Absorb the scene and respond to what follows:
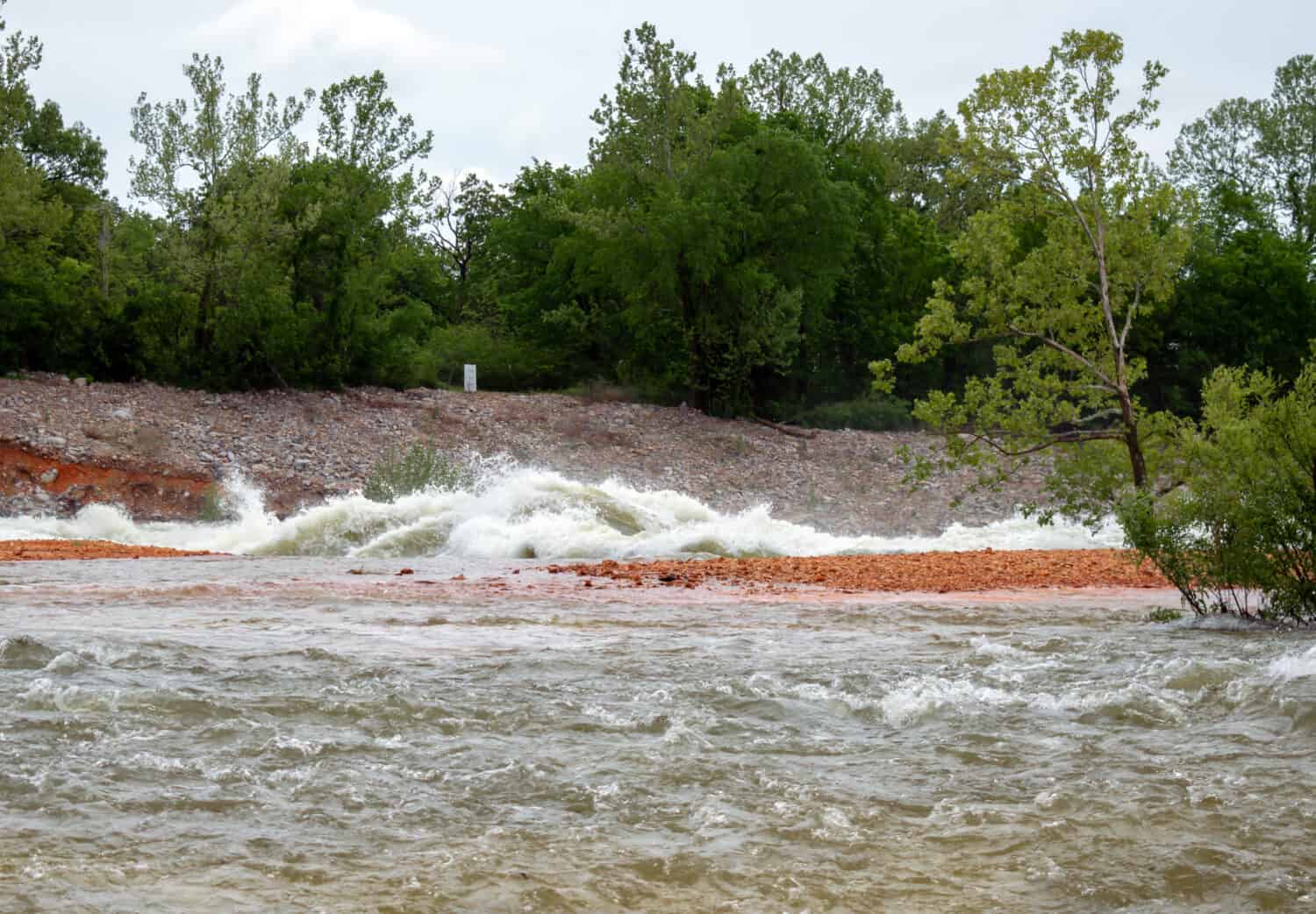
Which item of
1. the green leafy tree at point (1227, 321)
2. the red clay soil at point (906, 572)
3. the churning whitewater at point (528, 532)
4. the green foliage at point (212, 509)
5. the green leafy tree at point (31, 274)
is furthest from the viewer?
the green leafy tree at point (1227, 321)

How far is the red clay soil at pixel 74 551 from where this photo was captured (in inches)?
733

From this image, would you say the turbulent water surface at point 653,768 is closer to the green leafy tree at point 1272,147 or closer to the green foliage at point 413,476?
the green foliage at point 413,476

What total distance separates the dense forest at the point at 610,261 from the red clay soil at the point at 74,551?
1298cm

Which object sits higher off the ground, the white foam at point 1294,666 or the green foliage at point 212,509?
the green foliage at point 212,509

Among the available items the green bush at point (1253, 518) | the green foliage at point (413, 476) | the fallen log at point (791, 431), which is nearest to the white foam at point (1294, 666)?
the green bush at point (1253, 518)

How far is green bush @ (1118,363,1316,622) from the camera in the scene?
987 centimetres

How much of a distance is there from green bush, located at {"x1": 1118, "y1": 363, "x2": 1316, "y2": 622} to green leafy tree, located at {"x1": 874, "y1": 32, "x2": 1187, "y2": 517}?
31.3 ft

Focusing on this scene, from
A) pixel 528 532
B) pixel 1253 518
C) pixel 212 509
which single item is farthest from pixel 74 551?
pixel 1253 518

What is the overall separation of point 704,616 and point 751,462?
2466 cm

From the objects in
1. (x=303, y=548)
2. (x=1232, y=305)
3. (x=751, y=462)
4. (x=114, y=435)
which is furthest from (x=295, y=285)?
(x=1232, y=305)

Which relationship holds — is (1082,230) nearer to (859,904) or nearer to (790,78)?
(859,904)

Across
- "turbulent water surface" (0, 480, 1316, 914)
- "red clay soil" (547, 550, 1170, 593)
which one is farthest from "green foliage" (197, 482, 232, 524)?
"turbulent water surface" (0, 480, 1316, 914)

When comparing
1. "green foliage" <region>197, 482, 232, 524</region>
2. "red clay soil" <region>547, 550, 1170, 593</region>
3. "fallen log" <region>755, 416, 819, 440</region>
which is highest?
"fallen log" <region>755, 416, 819, 440</region>

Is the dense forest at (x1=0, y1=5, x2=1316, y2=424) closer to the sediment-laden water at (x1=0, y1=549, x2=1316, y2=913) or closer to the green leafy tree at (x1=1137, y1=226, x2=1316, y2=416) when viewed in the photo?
the green leafy tree at (x1=1137, y1=226, x2=1316, y2=416)
